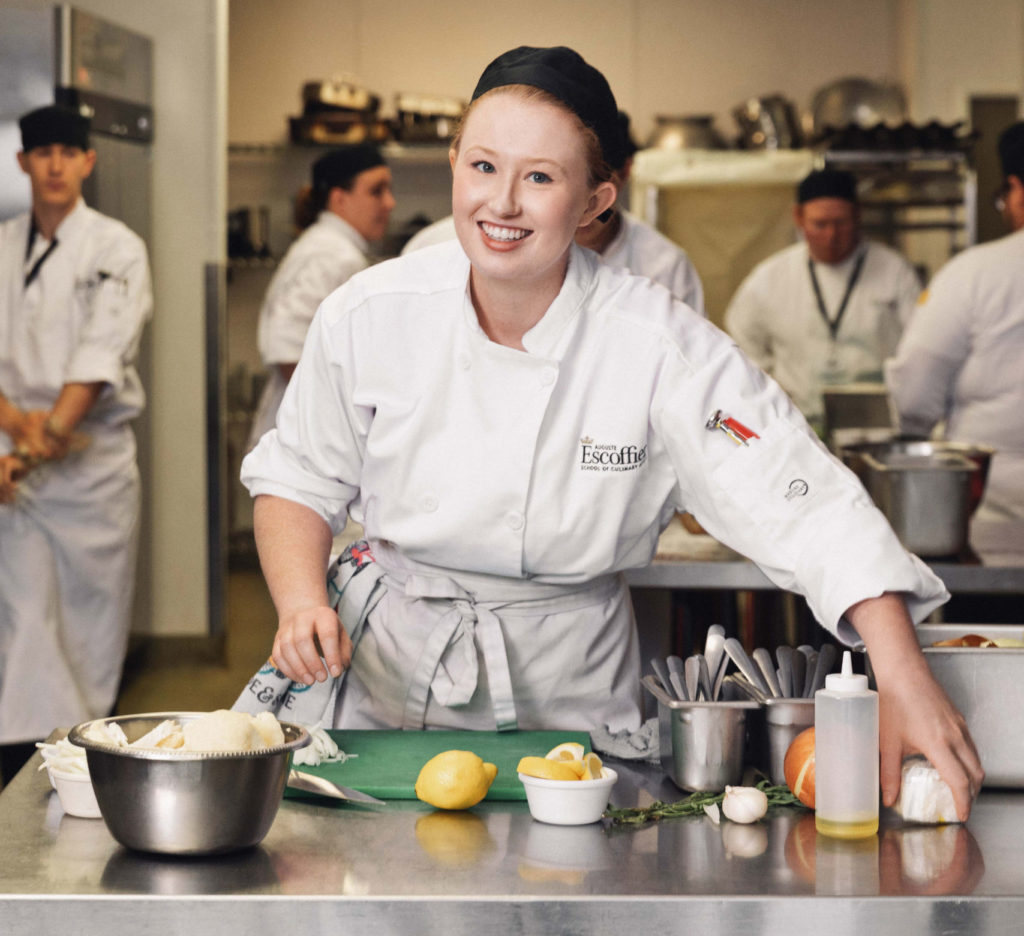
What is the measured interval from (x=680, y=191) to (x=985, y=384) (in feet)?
8.25

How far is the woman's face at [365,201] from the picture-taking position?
171 inches

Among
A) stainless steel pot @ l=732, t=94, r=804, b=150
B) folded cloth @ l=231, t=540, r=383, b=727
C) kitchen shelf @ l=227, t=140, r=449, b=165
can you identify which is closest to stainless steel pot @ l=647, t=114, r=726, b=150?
stainless steel pot @ l=732, t=94, r=804, b=150

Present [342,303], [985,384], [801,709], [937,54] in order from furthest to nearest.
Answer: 1. [937,54]
2. [985,384]
3. [342,303]
4. [801,709]

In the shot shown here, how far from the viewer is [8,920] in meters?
1.01

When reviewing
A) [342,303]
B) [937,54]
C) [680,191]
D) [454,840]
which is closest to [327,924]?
[454,840]

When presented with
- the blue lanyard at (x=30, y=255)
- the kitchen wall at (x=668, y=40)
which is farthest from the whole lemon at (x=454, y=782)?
the kitchen wall at (x=668, y=40)

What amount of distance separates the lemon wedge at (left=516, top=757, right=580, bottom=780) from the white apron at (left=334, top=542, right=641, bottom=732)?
0.95 ft

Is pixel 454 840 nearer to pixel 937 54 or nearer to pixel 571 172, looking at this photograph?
pixel 571 172

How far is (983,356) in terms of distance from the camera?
331cm

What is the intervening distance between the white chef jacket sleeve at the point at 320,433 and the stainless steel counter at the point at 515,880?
0.46 metres

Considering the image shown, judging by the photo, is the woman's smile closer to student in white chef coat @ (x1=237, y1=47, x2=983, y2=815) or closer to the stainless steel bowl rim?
student in white chef coat @ (x1=237, y1=47, x2=983, y2=815)

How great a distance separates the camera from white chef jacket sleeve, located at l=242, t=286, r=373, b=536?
5.10 ft

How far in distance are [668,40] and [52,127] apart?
4.00 m

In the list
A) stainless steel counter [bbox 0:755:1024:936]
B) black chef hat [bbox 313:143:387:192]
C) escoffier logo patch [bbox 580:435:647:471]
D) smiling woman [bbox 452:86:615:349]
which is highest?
black chef hat [bbox 313:143:387:192]
